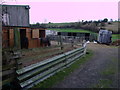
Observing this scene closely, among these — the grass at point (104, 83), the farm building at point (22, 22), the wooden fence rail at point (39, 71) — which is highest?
the farm building at point (22, 22)

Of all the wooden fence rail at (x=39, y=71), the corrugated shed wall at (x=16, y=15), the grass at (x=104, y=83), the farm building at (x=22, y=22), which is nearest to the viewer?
the wooden fence rail at (x=39, y=71)

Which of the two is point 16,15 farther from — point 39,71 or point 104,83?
point 104,83

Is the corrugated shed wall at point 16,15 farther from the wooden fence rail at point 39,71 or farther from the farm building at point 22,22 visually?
the wooden fence rail at point 39,71

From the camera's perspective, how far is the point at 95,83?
15.7ft

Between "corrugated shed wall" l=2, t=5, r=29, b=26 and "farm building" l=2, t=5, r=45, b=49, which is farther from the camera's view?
"corrugated shed wall" l=2, t=5, r=29, b=26

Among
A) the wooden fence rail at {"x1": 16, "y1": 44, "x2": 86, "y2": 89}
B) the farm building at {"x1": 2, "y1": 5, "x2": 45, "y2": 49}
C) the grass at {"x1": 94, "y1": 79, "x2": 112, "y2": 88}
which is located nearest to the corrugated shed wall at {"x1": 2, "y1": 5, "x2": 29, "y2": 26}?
the farm building at {"x1": 2, "y1": 5, "x2": 45, "y2": 49}

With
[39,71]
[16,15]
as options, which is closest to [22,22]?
[16,15]

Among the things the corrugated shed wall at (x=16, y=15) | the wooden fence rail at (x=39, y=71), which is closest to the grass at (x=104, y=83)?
the wooden fence rail at (x=39, y=71)

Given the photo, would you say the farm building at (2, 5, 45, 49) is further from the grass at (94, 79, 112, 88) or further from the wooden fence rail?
the grass at (94, 79, 112, 88)

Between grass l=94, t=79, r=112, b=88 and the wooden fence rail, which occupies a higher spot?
the wooden fence rail

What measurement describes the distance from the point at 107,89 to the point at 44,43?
1167cm

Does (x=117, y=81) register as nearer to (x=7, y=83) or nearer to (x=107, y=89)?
(x=107, y=89)

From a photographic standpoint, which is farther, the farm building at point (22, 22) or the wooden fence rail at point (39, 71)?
the farm building at point (22, 22)

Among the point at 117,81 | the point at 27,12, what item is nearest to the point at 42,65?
the point at 117,81
